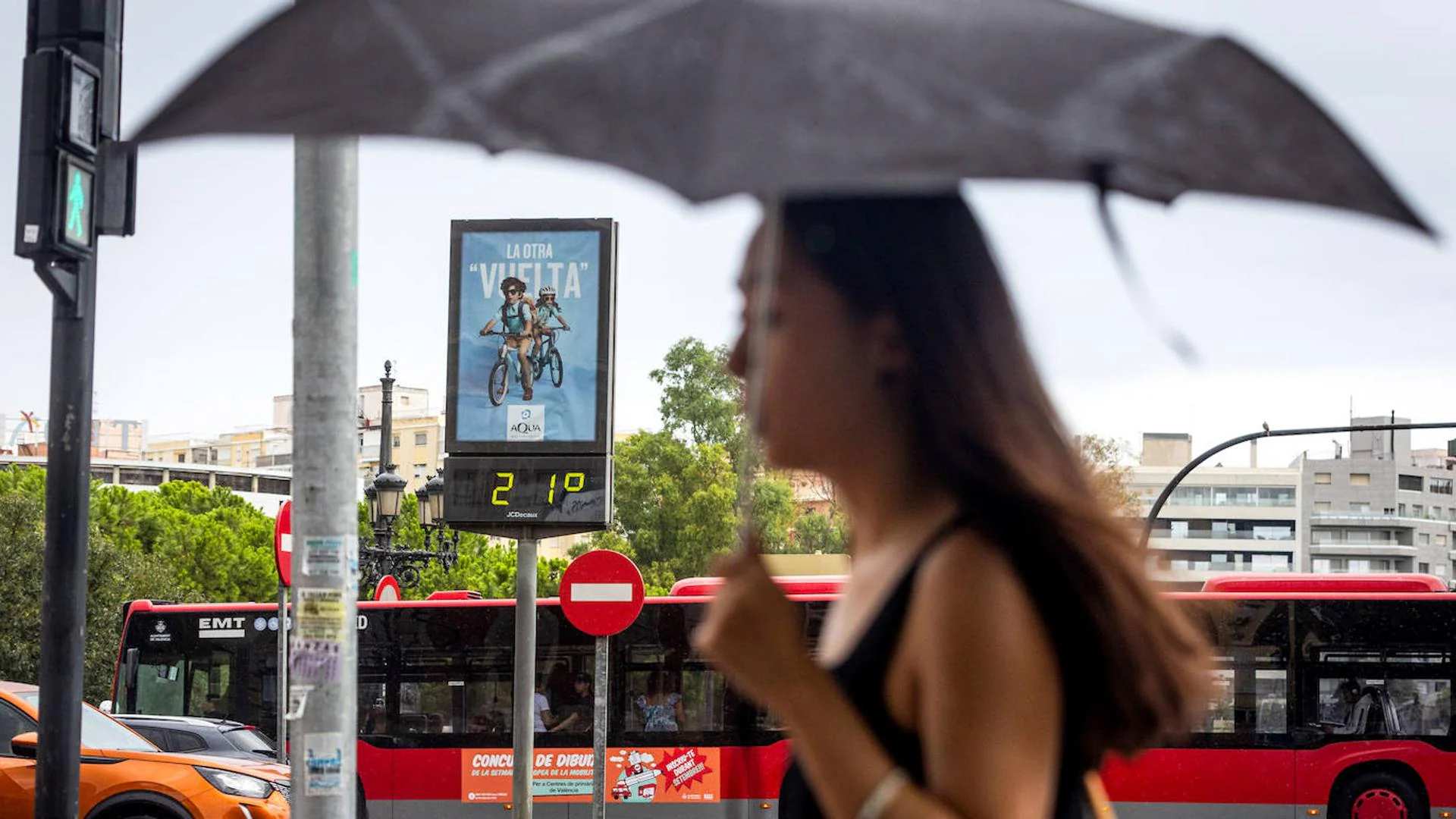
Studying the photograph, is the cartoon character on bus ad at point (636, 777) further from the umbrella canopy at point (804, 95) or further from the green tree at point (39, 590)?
the green tree at point (39, 590)

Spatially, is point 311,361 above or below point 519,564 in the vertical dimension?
above

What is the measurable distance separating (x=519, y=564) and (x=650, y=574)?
34001 mm

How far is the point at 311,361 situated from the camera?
6102 mm

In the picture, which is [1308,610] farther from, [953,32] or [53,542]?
[953,32]

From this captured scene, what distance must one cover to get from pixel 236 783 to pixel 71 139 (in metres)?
6.97

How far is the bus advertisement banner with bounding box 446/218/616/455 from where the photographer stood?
44.6 ft

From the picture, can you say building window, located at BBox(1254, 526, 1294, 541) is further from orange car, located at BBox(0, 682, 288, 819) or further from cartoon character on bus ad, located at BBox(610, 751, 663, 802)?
orange car, located at BBox(0, 682, 288, 819)

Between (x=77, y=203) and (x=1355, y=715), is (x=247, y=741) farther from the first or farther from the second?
(x=77, y=203)

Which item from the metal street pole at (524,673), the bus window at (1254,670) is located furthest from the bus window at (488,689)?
the bus window at (1254,670)

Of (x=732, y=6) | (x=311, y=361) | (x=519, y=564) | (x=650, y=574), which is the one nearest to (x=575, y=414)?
(x=519, y=564)

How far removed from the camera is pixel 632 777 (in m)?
17.7

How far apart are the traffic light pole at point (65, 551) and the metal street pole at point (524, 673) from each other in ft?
25.5

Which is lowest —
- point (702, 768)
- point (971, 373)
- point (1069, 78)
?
point (702, 768)

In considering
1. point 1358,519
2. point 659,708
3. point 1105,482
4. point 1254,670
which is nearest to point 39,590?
point 659,708
